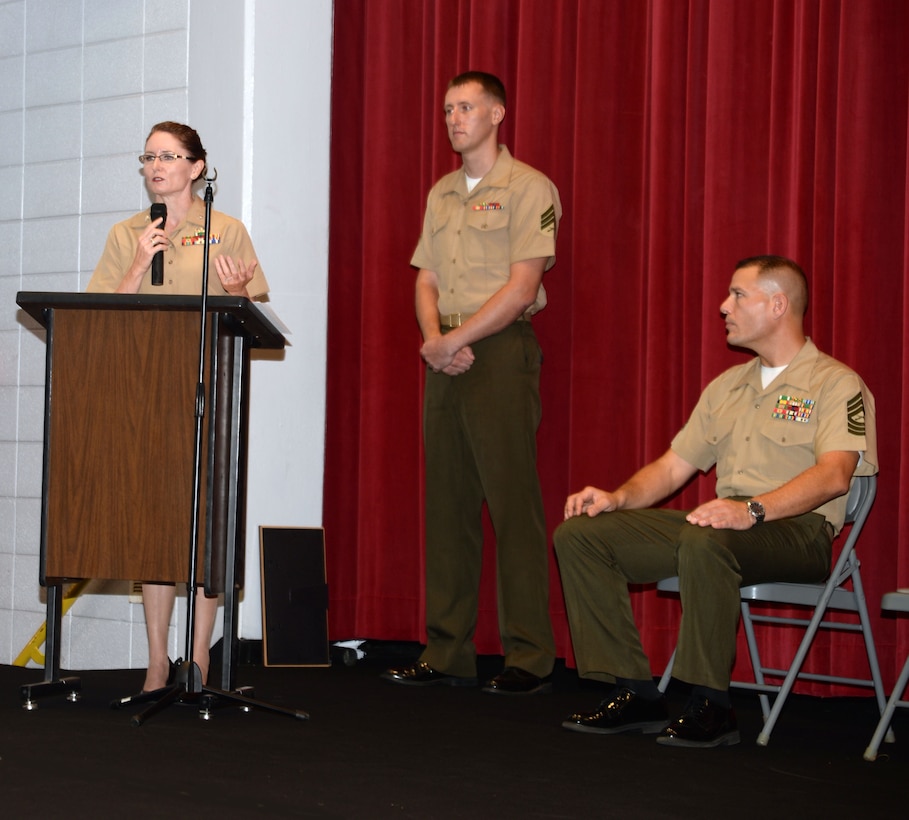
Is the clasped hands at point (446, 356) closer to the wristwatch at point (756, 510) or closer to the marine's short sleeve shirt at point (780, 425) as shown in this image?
the marine's short sleeve shirt at point (780, 425)

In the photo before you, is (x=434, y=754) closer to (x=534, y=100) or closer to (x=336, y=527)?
(x=336, y=527)

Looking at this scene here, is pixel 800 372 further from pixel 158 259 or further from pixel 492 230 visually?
pixel 158 259

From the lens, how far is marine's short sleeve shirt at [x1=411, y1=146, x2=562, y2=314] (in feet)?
11.8

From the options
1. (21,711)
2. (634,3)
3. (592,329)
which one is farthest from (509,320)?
(21,711)

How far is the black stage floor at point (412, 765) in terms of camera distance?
83.9 inches

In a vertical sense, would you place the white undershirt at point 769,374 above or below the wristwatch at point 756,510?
above

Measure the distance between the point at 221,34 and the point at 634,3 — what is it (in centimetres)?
145

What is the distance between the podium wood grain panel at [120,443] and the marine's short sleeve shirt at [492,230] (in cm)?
112

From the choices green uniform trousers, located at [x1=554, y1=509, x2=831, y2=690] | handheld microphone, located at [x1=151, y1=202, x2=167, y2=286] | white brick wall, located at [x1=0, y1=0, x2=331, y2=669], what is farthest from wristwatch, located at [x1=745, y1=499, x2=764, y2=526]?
white brick wall, located at [x1=0, y1=0, x2=331, y2=669]

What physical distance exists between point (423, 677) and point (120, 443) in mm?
1301

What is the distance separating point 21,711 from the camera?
2.89m

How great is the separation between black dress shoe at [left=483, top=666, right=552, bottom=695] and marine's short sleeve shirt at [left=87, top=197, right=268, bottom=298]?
4.37 feet

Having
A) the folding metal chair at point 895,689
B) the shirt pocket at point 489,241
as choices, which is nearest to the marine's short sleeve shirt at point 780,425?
the folding metal chair at point 895,689

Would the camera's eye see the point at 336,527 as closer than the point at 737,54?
No
